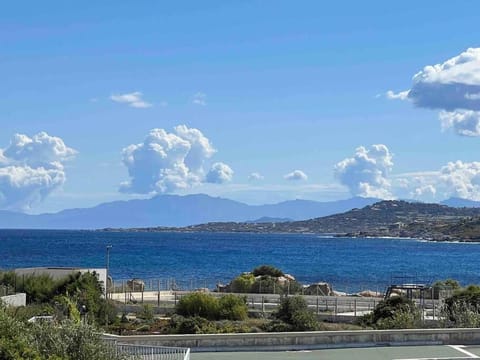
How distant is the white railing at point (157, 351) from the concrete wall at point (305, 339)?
118 centimetres

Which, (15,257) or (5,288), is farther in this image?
(15,257)

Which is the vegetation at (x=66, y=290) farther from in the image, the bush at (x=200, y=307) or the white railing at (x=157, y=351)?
the white railing at (x=157, y=351)

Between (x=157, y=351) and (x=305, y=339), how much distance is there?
392 cm

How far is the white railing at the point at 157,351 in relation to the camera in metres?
18.4

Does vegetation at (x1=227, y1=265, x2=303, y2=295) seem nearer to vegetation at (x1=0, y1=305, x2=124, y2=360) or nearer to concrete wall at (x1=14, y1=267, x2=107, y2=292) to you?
concrete wall at (x1=14, y1=267, x2=107, y2=292)

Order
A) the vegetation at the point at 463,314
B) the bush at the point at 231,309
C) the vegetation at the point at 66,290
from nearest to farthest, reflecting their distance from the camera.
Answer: the vegetation at the point at 463,314, the vegetation at the point at 66,290, the bush at the point at 231,309

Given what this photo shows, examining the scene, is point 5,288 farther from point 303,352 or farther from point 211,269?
point 211,269

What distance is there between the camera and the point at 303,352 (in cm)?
2062

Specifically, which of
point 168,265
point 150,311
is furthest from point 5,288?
point 168,265

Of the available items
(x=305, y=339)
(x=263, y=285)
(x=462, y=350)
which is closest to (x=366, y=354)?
(x=305, y=339)

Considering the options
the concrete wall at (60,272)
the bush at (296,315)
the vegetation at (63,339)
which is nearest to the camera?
the vegetation at (63,339)

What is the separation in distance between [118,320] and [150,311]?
12.7 feet

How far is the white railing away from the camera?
18406 millimetres

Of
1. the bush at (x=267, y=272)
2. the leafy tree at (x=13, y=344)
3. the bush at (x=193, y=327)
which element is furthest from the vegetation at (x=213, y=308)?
the bush at (x=267, y=272)
